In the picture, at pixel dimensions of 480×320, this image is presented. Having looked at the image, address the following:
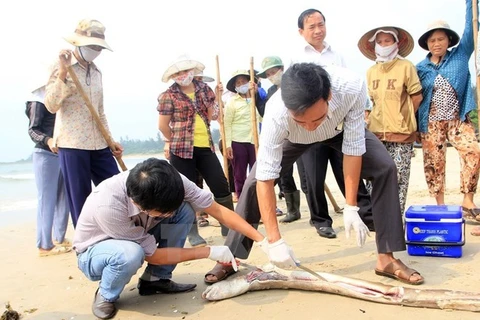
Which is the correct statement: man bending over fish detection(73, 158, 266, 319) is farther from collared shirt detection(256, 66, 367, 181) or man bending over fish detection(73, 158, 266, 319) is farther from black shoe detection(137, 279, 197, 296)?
collared shirt detection(256, 66, 367, 181)

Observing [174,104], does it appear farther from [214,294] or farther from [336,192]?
[336,192]

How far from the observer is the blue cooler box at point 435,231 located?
3414 mm

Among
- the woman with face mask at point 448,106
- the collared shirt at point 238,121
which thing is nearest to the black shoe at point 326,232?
the woman with face mask at point 448,106

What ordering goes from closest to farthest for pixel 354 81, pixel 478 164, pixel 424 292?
pixel 424 292
pixel 354 81
pixel 478 164

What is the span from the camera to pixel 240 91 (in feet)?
20.7

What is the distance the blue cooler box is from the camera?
341 centimetres

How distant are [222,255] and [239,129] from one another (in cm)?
336

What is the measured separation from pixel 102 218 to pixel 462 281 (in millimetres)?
2303

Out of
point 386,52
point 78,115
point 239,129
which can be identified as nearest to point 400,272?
point 386,52

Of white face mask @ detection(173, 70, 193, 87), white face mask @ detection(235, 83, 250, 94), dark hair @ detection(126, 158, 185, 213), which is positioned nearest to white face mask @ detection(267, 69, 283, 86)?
white face mask @ detection(235, 83, 250, 94)

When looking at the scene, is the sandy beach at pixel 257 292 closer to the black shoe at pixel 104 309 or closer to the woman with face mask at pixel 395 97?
the black shoe at pixel 104 309

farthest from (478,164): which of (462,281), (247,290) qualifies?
(247,290)

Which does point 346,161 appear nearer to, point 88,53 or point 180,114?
point 180,114

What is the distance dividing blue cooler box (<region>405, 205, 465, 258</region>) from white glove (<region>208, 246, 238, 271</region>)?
1433 mm
